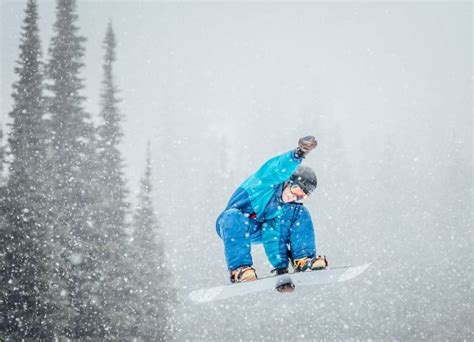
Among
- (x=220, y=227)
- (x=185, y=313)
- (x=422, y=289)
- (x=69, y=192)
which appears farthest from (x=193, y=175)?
(x=220, y=227)

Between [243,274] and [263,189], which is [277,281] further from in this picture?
[263,189]

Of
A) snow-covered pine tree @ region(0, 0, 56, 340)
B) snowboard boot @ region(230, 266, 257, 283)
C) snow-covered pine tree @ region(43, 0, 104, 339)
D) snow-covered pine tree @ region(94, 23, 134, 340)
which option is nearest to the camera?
snowboard boot @ region(230, 266, 257, 283)

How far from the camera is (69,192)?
1324 cm

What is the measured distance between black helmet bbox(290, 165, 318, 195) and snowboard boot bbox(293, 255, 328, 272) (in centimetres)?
107

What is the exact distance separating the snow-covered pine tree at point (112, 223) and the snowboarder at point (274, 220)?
7.97 metres

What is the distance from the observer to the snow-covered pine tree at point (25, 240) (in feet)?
33.0

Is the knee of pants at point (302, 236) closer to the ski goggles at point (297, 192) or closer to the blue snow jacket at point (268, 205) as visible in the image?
the blue snow jacket at point (268, 205)

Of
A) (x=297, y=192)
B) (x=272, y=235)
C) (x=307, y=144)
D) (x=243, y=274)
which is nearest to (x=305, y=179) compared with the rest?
(x=297, y=192)

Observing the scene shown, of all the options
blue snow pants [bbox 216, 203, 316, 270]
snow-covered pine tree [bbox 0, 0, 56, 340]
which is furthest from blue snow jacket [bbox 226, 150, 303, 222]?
snow-covered pine tree [bbox 0, 0, 56, 340]

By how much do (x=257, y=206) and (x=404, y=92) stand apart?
392ft

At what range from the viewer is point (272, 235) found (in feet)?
21.5

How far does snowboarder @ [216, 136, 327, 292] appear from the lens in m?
5.86

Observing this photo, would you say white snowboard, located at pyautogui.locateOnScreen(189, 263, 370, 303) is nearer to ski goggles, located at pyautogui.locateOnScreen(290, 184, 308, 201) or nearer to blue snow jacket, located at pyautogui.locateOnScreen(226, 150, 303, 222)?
blue snow jacket, located at pyautogui.locateOnScreen(226, 150, 303, 222)

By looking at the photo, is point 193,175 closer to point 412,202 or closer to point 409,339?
point 412,202
